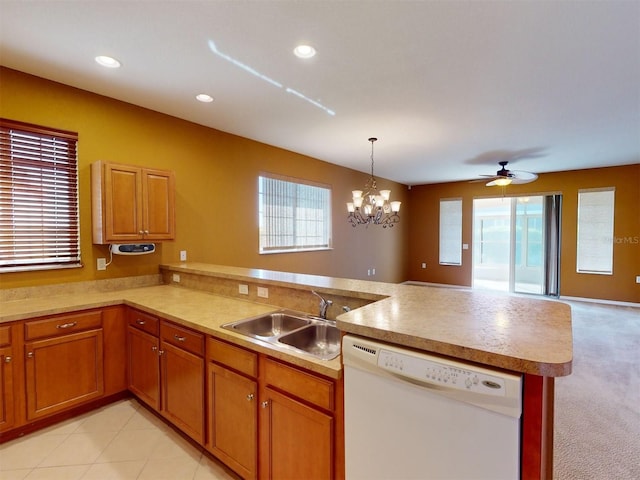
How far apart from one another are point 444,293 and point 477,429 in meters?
0.97

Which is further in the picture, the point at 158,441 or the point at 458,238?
the point at 458,238

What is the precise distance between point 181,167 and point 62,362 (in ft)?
6.99

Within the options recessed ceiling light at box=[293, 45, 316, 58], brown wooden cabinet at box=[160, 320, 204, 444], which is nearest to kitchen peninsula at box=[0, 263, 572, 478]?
brown wooden cabinet at box=[160, 320, 204, 444]

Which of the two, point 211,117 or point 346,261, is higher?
point 211,117

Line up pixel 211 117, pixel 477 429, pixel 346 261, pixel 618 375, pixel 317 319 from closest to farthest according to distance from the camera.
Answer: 1. pixel 477 429
2. pixel 317 319
3. pixel 618 375
4. pixel 211 117
5. pixel 346 261

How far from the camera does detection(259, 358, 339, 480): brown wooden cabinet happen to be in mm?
1406

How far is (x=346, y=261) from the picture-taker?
6.08 m

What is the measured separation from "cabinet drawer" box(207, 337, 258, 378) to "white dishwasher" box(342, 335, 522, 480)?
0.58m

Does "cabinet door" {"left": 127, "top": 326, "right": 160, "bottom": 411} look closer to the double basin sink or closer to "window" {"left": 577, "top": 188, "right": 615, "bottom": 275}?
the double basin sink

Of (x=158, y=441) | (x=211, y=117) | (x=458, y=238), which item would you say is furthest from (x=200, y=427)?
(x=458, y=238)

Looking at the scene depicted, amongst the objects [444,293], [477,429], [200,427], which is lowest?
[200,427]

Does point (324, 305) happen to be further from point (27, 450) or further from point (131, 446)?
point (27, 450)

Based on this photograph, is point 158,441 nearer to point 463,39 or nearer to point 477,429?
point 477,429

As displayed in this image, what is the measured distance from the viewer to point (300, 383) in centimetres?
148
